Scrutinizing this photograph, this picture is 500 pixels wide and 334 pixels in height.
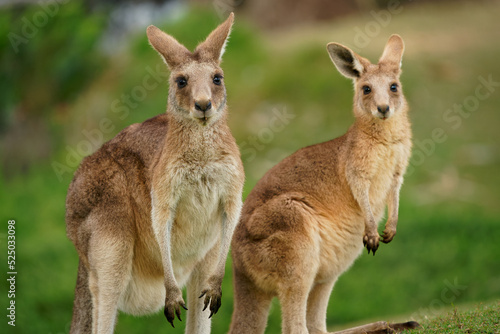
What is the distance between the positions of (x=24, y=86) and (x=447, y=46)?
7423 millimetres

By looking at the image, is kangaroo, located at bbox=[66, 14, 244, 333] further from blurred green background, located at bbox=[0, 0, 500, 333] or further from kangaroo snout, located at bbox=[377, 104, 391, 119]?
blurred green background, located at bbox=[0, 0, 500, 333]

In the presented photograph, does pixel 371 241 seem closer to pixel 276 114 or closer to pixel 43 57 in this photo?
pixel 276 114

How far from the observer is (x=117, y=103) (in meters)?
13.1

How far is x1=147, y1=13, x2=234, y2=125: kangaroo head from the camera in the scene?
15.4 feet

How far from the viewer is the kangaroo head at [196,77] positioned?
15.4 ft

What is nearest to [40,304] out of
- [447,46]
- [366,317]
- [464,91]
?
[366,317]

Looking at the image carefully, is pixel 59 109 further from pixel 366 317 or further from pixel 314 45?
pixel 366 317

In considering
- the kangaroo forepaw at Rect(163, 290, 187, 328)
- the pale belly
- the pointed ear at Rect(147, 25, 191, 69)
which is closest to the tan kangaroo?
the pale belly

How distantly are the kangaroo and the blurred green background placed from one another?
4.47 metres

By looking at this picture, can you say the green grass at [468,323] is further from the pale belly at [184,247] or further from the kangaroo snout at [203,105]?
the kangaroo snout at [203,105]

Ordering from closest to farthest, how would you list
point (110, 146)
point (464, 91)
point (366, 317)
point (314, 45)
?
point (110, 146) < point (366, 317) < point (464, 91) < point (314, 45)

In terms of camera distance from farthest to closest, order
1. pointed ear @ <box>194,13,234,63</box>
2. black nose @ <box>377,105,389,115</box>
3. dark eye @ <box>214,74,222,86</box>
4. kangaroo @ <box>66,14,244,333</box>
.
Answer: black nose @ <box>377,105,389,115</box> < pointed ear @ <box>194,13,234,63</box> < dark eye @ <box>214,74,222,86</box> < kangaroo @ <box>66,14,244,333</box>

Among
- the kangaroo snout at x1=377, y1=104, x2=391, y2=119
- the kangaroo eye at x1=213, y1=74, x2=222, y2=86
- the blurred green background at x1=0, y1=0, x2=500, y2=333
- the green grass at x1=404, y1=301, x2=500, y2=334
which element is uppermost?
the blurred green background at x1=0, y1=0, x2=500, y2=333

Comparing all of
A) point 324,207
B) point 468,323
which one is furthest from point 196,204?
point 468,323
